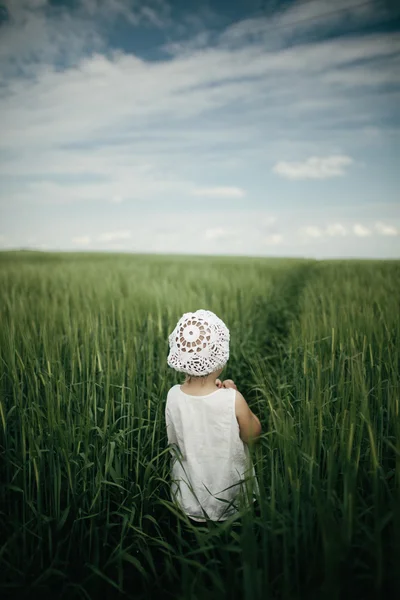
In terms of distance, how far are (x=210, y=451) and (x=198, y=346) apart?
365 millimetres

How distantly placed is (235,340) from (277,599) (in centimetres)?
207

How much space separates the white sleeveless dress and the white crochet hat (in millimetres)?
98

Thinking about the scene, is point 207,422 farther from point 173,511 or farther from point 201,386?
point 173,511

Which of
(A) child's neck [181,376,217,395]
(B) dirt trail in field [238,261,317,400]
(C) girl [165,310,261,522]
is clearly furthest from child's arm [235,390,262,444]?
(B) dirt trail in field [238,261,317,400]

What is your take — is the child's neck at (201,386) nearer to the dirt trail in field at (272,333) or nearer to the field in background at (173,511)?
the field in background at (173,511)

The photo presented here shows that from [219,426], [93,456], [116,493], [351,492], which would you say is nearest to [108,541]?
[116,493]

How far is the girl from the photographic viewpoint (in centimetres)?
137

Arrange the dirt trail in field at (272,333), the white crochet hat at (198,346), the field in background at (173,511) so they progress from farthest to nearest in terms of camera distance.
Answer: the dirt trail in field at (272,333), the white crochet hat at (198,346), the field in background at (173,511)

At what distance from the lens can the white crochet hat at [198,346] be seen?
53.7 inches

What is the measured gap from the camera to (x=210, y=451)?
55.0 inches

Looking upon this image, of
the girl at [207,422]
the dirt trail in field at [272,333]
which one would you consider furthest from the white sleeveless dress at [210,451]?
the dirt trail in field at [272,333]

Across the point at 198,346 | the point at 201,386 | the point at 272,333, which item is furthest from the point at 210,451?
the point at 272,333

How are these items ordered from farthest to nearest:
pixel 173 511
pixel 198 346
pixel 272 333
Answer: pixel 272 333 < pixel 198 346 < pixel 173 511

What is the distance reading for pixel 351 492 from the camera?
1.03m
